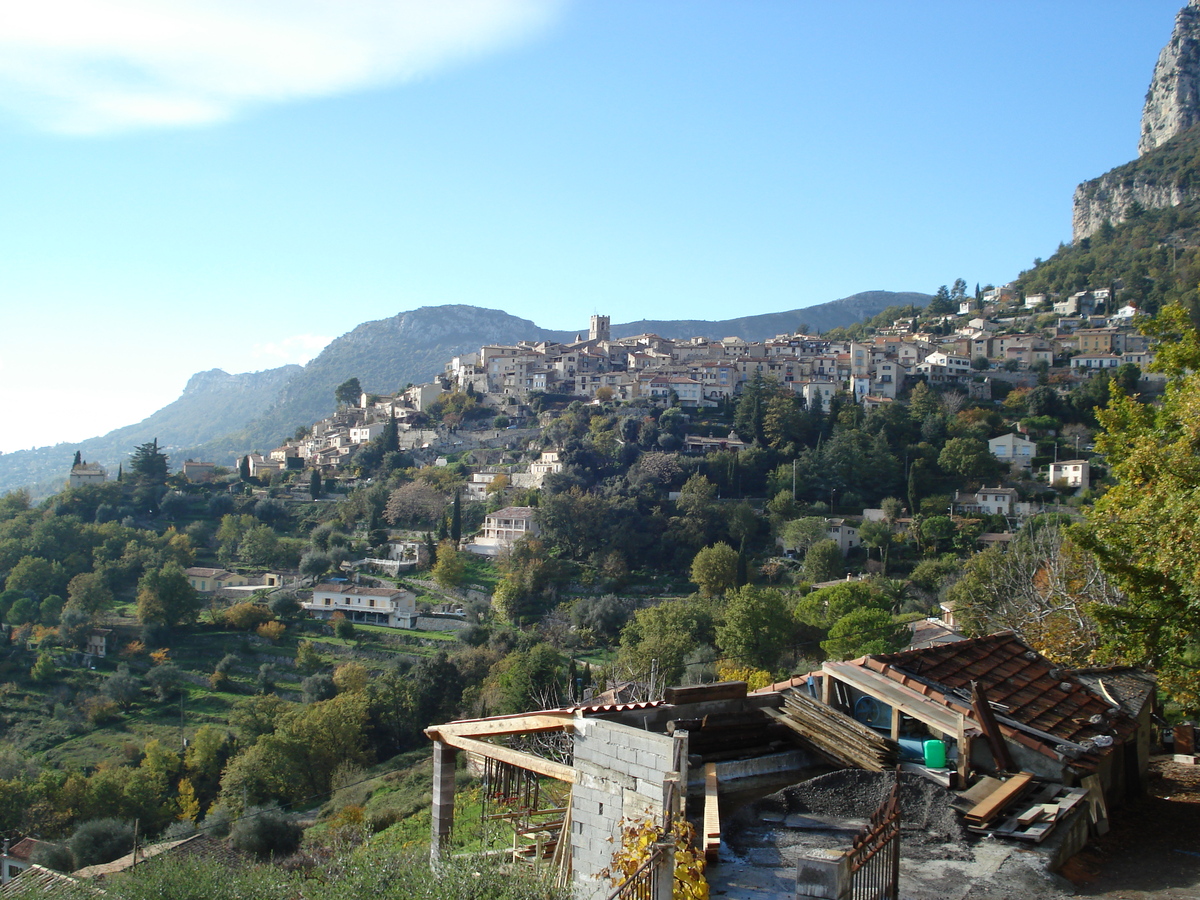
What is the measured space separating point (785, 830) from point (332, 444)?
6943cm

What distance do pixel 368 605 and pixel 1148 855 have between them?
129 ft

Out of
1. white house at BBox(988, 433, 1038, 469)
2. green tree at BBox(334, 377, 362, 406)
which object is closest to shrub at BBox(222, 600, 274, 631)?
white house at BBox(988, 433, 1038, 469)

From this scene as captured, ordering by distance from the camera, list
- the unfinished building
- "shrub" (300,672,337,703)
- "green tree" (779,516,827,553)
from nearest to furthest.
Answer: the unfinished building
"shrub" (300,672,337,703)
"green tree" (779,516,827,553)

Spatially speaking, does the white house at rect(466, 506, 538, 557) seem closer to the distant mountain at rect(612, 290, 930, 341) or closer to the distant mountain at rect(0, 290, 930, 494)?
the distant mountain at rect(0, 290, 930, 494)

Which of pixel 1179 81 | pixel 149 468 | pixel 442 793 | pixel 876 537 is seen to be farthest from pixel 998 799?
pixel 1179 81

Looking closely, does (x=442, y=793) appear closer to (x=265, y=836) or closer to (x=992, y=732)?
(x=992, y=732)

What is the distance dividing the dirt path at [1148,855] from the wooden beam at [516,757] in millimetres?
3265

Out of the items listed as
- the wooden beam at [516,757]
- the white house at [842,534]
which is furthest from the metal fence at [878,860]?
the white house at [842,534]

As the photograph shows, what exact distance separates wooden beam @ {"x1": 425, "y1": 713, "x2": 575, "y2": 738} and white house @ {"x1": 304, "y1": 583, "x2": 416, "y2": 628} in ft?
115

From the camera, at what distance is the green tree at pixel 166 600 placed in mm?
40906

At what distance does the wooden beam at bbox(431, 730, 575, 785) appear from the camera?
684cm

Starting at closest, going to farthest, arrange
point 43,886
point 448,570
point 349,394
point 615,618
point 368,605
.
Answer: point 43,886 → point 615,618 → point 368,605 → point 448,570 → point 349,394

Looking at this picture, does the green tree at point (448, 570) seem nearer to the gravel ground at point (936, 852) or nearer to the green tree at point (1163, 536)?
the green tree at point (1163, 536)

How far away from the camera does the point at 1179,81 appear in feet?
349
